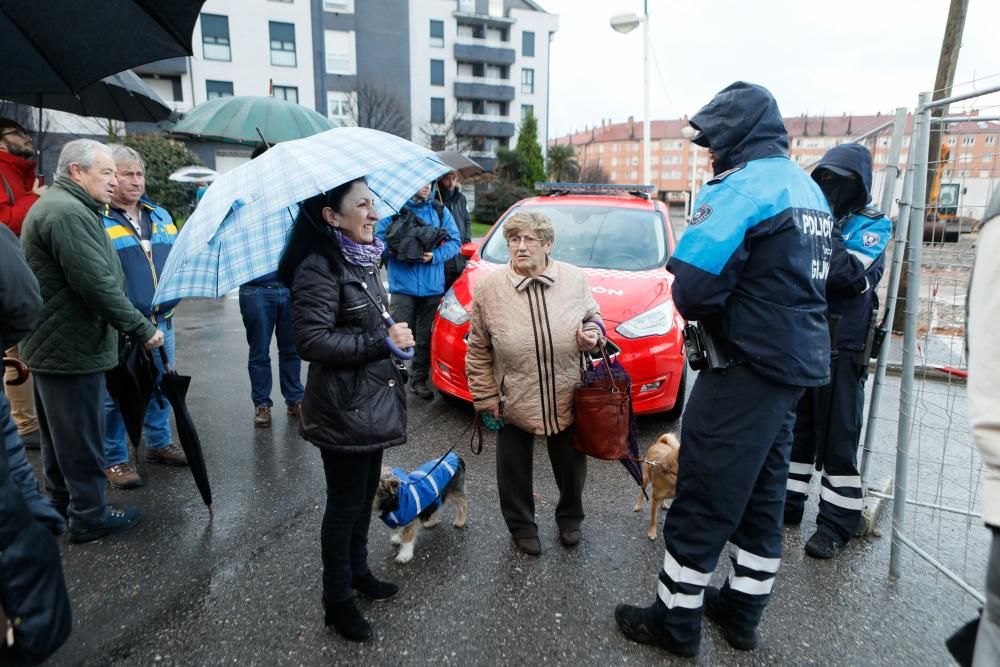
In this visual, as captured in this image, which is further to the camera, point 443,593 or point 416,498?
point 416,498

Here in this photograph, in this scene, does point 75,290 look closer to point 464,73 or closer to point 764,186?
point 764,186

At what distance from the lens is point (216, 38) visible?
35.4 m

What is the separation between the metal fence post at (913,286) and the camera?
8.70ft

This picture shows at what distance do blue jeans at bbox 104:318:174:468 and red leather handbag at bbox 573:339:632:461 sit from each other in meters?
2.52

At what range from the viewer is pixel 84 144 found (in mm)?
3049

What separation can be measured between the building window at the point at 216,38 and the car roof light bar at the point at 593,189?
36.5 meters

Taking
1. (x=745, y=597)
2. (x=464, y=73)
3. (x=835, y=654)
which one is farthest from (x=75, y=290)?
(x=464, y=73)

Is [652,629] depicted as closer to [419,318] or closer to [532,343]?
[532,343]

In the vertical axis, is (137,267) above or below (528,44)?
below

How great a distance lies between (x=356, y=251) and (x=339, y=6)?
145ft

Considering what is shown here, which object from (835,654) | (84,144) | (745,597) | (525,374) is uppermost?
(84,144)

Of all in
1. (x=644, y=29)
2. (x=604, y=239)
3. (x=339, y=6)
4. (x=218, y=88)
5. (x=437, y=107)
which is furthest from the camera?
(x=437, y=107)

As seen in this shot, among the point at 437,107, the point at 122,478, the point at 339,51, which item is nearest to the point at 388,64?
the point at 339,51

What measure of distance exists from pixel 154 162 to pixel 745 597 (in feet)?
69.4
